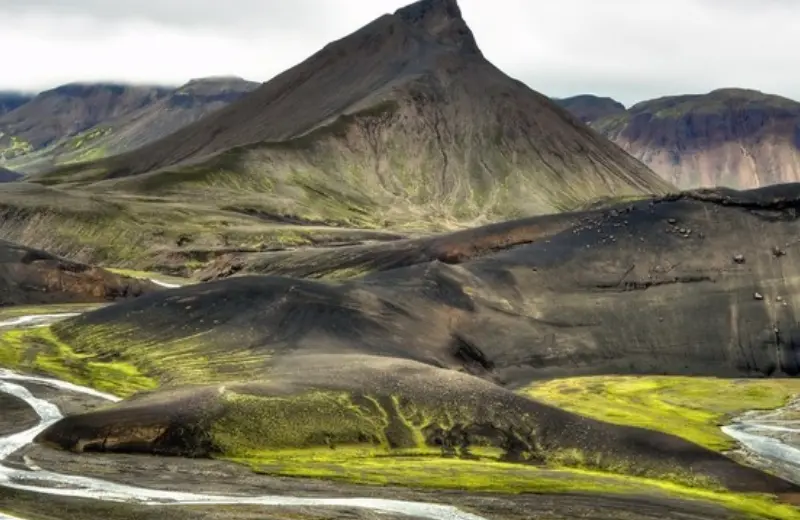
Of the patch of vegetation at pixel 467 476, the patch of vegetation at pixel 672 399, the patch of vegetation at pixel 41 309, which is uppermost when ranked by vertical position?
the patch of vegetation at pixel 41 309

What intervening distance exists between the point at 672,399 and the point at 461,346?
3021cm

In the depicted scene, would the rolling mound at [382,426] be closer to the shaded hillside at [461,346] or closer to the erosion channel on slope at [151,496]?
the shaded hillside at [461,346]

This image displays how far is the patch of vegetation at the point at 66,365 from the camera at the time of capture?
12038cm

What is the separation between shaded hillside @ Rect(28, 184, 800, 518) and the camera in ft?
308

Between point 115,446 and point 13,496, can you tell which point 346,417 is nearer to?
point 115,446

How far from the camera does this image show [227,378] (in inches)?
4673

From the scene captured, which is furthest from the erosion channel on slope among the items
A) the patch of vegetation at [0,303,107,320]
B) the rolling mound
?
the patch of vegetation at [0,303,107,320]

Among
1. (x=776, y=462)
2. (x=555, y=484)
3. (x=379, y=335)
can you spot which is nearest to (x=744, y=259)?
(x=379, y=335)

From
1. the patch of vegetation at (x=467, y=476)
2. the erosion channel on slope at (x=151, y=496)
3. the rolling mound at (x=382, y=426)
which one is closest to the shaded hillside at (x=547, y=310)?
the rolling mound at (x=382, y=426)

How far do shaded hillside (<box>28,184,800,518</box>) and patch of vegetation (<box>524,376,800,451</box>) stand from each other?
25.8ft

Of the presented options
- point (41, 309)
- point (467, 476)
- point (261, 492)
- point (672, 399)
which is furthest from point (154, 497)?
point (41, 309)

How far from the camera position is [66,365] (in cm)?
13075

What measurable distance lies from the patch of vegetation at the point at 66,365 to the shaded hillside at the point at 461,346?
2424 mm

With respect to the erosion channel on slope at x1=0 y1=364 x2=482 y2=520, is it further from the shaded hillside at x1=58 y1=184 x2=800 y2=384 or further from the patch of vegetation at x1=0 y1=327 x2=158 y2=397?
the shaded hillside at x1=58 y1=184 x2=800 y2=384
